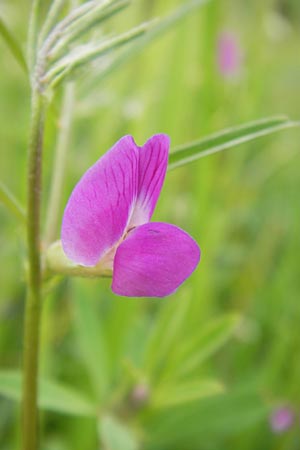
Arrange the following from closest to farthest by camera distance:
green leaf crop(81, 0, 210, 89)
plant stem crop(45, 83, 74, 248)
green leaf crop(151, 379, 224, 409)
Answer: plant stem crop(45, 83, 74, 248) < green leaf crop(81, 0, 210, 89) < green leaf crop(151, 379, 224, 409)

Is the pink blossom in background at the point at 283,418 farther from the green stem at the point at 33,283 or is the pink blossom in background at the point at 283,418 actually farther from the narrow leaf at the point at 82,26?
the narrow leaf at the point at 82,26

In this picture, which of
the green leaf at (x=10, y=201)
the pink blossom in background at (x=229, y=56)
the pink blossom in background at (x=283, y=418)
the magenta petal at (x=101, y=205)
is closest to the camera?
the magenta petal at (x=101, y=205)

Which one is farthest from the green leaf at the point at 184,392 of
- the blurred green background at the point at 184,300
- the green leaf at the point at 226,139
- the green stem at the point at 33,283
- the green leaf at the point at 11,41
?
the green leaf at the point at 11,41

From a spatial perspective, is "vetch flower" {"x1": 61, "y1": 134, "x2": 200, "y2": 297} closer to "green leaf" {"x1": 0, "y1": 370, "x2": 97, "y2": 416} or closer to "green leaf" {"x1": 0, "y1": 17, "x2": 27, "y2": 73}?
"green leaf" {"x1": 0, "y1": 17, "x2": 27, "y2": 73}

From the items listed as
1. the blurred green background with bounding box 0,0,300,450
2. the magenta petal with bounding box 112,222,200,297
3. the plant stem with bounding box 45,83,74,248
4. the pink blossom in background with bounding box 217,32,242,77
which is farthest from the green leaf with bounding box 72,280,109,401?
the pink blossom in background with bounding box 217,32,242,77

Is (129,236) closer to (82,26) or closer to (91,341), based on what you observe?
(82,26)

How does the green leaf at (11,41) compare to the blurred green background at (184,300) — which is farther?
the blurred green background at (184,300)

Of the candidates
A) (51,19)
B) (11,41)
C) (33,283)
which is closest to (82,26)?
(51,19)

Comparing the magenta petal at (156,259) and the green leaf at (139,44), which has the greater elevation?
the green leaf at (139,44)

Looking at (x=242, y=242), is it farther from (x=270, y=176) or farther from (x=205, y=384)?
(x=205, y=384)
